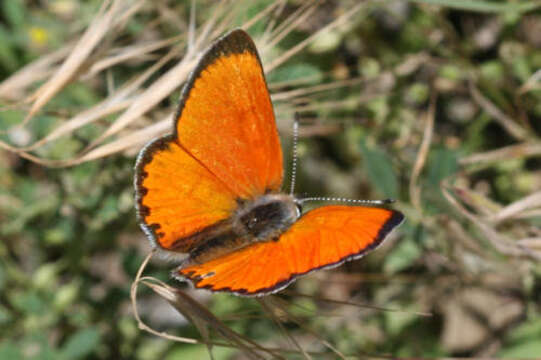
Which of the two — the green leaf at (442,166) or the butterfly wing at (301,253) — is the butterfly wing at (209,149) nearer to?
the butterfly wing at (301,253)

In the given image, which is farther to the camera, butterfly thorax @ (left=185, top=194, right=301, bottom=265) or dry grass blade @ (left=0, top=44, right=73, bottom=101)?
dry grass blade @ (left=0, top=44, right=73, bottom=101)

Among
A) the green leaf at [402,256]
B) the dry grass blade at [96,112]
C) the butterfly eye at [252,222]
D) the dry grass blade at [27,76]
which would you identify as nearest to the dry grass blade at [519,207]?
the green leaf at [402,256]

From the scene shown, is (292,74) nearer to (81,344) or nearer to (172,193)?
(172,193)

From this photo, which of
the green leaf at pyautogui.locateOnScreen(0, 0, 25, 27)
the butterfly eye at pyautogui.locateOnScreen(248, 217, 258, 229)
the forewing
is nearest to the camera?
the forewing

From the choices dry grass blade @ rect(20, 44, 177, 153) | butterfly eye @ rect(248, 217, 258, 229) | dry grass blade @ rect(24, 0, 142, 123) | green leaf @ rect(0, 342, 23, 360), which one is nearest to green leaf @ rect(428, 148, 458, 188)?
butterfly eye @ rect(248, 217, 258, 229)

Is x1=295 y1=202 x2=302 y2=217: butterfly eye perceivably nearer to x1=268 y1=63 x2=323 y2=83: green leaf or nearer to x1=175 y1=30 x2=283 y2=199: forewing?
x1=175 y1=30 x2=283 y2=199: forewing

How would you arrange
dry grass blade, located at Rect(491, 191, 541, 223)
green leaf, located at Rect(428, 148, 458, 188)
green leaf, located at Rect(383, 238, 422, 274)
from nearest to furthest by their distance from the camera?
dry grass blade, located at Rect(491, 191, 541, 223)
green leaf, located at Rect(428, 148, 458, 188)
green leaf, located at Rect(383, 238, 422, 274)
